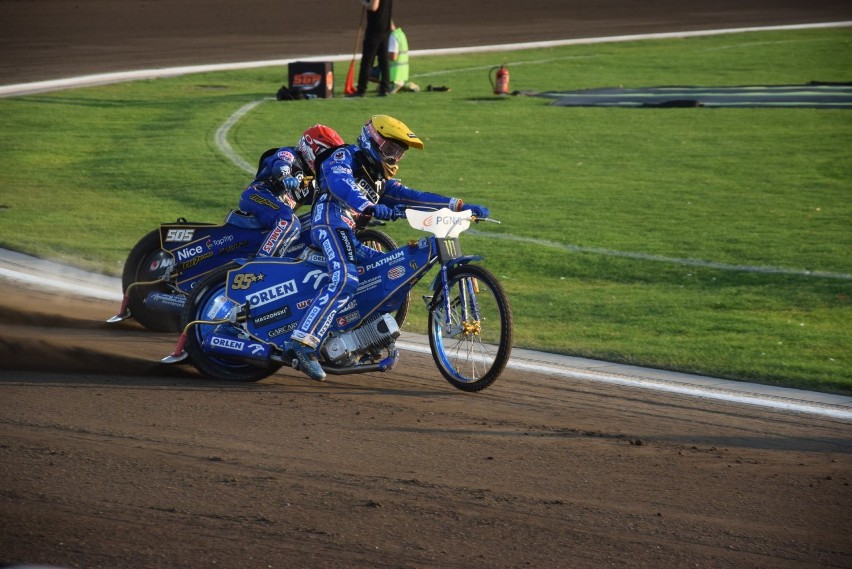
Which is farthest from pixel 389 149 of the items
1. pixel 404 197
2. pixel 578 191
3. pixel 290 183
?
pixel 578 191

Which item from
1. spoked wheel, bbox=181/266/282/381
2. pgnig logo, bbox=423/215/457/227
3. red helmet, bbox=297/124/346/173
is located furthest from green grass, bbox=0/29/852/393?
spoked wheel, bbox=181/266/282/381

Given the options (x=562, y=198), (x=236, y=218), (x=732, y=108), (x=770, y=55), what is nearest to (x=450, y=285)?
(x=236, y=218)

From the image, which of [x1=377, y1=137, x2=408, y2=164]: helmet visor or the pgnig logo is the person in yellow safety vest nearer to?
[x1=377, y1=137, x2=408, y2=164]: helmet visor

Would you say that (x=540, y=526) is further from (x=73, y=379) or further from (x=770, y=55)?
(x=770, y=55)

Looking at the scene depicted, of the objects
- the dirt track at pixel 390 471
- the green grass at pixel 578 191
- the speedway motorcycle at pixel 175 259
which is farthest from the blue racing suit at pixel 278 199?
the green grass at pixel 578 191

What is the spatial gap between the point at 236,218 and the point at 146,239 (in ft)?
2.63

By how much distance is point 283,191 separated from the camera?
32.8ft

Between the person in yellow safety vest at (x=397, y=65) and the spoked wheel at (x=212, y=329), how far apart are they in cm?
1743

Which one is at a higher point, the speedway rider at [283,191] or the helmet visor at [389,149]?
the helmet visor at [389,149]

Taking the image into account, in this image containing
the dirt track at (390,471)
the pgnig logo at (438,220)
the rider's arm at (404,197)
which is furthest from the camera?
the rider's arm at (404,197)

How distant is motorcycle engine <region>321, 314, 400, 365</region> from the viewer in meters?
8.44

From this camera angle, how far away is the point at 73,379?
26.9 feet

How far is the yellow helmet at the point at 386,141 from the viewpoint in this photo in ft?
28.0

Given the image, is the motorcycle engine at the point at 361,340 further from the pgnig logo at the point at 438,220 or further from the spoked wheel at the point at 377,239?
the spoked wheel at the point at 377,239
